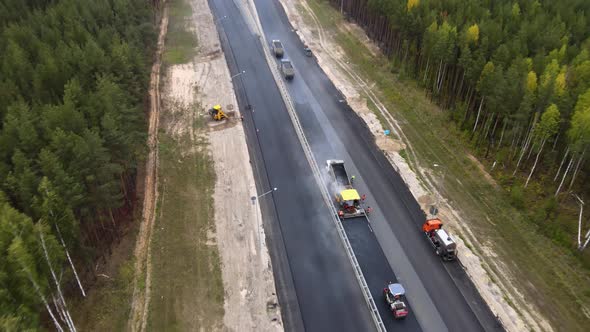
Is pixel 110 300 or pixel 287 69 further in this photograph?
pixel 287 69

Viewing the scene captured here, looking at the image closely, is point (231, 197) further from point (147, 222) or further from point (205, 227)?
point (147, 222)

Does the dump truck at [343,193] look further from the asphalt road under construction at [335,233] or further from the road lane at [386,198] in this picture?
the road lane at [386,198]

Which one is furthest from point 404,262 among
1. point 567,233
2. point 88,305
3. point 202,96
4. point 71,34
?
point 71,34

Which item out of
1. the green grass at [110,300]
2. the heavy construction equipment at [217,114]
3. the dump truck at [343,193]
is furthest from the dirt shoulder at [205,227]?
the dump truck at [343,193]

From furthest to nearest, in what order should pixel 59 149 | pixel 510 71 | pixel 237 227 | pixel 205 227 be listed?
pixel 510 71 → pixel 205 227 → pixel 237 227 → pixel 59 149

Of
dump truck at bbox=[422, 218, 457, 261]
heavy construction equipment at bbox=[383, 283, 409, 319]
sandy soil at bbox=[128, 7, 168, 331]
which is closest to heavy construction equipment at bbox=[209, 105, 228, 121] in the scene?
sandy soil at bbox=[128, 7, 168, 331]

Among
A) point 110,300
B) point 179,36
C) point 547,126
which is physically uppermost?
point 547,126

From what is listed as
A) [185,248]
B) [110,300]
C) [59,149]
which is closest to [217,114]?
[185,248]
